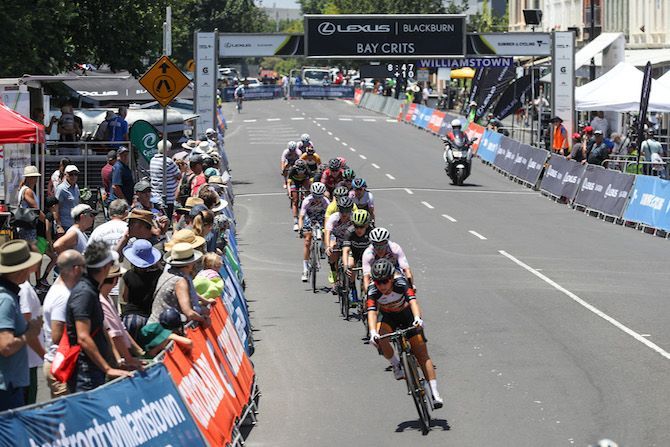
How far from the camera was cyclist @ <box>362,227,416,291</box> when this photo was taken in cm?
1382

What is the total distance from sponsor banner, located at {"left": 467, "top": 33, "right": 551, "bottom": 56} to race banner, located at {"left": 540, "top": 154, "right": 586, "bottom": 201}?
3828mm

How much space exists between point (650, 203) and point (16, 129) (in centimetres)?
1398

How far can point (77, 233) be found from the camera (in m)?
14.2

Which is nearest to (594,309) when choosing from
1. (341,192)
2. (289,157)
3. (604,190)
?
(341,192)

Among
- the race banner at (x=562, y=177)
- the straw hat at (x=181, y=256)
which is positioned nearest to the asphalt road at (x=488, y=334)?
the race banner at (x=562, y=177)

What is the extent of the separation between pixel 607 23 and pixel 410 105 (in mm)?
11056

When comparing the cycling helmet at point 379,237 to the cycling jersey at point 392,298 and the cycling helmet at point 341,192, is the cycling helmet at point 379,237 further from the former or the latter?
the cycling helmet at point 341,192

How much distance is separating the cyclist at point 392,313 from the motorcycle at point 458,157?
937 inches

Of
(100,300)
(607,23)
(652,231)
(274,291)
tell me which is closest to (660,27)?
(607,23)

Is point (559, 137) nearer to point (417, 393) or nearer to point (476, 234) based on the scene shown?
point (476, 234)

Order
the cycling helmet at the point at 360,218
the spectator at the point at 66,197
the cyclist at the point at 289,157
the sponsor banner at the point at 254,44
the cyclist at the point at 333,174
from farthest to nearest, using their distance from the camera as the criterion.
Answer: the sponsor banner at the point at 254,44 < the cyclist at the point at 289,157 < the cyclist at the point at 333,174 < the spectator at the point at 66,197 < the cycling helmet at the point at 360,218

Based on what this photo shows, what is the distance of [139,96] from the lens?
41781 mm

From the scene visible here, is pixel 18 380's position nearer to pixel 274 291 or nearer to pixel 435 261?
pixel 274 291

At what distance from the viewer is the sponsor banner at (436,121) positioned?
5856 cm
